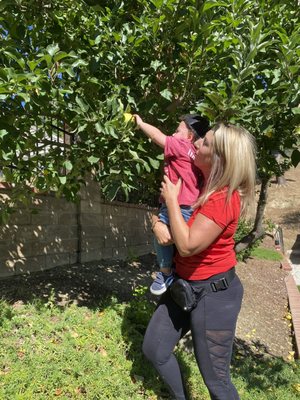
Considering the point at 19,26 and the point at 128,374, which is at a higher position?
the point at 19,26

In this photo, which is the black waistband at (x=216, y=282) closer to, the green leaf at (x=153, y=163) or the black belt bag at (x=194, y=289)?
the black belt bag at (x=194, y=289)

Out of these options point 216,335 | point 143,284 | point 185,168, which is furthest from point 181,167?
point 143,284

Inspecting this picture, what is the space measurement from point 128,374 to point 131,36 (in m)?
2.57

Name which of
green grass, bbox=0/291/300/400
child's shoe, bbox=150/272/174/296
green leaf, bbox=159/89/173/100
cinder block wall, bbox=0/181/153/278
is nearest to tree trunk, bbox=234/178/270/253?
green grass, bbox=0/291/300/400

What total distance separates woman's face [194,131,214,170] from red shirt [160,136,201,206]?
14 centimetres

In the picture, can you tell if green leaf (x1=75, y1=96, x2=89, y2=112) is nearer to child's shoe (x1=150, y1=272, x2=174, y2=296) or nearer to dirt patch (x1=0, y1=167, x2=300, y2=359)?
child's shoe (x1=150, y1=272, x2=174, y2=296)

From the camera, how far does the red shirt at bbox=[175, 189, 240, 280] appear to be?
236cm

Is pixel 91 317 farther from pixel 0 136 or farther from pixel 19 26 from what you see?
pixel 19 26

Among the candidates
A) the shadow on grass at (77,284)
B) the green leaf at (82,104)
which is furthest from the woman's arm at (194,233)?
the shadow on grass at (77,284)

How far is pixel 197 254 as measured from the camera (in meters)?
2.46

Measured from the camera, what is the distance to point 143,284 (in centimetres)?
624

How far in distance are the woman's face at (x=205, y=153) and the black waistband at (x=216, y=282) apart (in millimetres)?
641

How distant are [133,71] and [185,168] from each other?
93 centimetres

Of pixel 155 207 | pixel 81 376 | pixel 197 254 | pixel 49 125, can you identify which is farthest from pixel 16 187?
pixel 155 207
